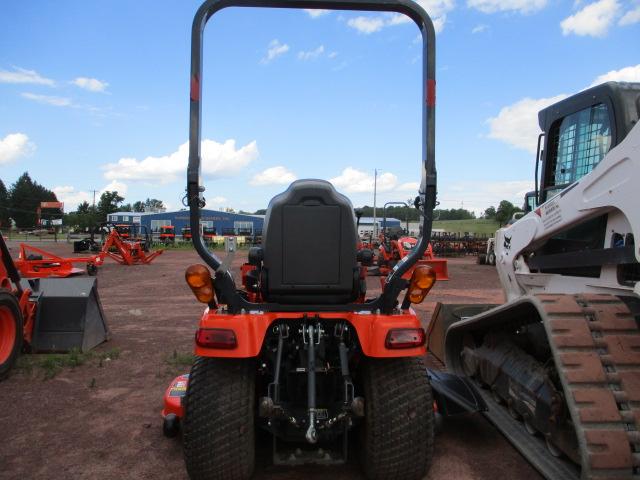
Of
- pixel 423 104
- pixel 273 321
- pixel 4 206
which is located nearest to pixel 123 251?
pixel 273 321

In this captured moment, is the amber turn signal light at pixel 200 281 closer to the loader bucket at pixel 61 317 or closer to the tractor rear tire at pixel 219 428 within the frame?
the tractor rear tire at pixel 219 428

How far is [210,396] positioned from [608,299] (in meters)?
2.41

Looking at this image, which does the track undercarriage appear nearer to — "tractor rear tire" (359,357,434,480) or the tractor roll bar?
"tractor rear tire" (359,357,434,480)

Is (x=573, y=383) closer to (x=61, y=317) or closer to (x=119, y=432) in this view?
(x=119, y=432)

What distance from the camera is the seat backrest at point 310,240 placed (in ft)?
10.7

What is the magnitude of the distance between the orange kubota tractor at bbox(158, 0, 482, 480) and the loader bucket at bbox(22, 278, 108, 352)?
12.3 feet

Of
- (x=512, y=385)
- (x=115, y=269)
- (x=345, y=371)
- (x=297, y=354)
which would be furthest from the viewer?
(x=115, y=269)

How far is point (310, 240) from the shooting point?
326 cm

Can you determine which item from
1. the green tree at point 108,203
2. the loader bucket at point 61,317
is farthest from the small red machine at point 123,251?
the green tree at point 108,203

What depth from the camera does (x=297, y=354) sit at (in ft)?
11.2

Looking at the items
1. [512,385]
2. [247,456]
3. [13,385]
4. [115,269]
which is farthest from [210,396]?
[115,269]

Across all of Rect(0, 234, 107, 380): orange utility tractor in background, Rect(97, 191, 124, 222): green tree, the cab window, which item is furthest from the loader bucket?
Rect(97, 191, 124, 222): green tree

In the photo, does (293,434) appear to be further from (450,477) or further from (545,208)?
(545,208)

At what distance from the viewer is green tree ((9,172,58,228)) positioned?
84.2 metres
